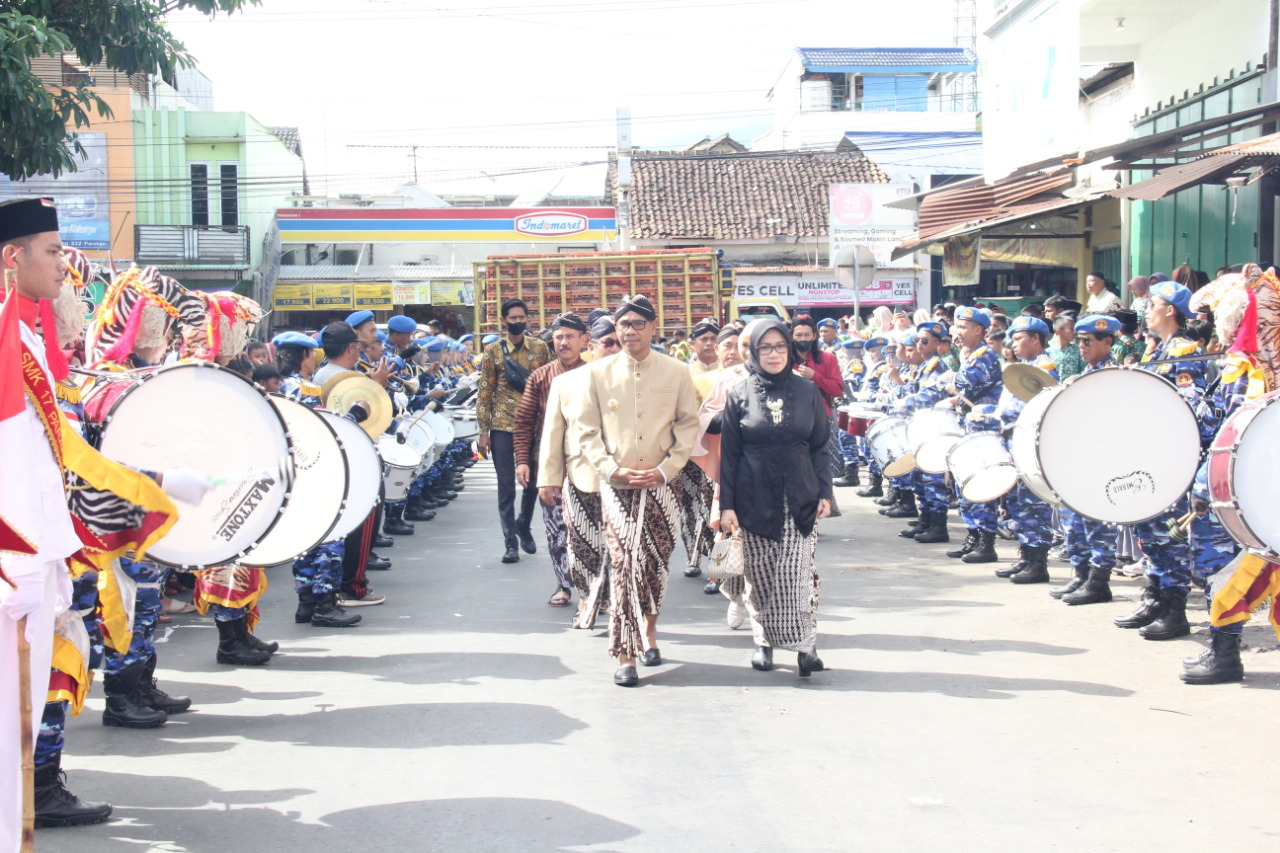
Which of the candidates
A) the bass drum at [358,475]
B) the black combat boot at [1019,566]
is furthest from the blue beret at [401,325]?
the black combat boot at [1019,566]

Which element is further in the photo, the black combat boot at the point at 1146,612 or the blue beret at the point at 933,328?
the blue beret at the point at 933,328

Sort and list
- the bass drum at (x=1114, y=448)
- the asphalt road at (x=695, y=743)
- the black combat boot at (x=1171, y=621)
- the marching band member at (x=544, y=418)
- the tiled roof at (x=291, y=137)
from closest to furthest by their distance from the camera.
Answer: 1. the asphalt road at (x=695, y=743)
2. the bass drum at (x=1114, y=448)
3. the black combat boot at (x=1171, y=621)
4. the marching band member at (x=544, y=418)
5. the tiled roof at (x=291, y=137)

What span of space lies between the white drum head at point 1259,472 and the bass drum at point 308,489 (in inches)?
165

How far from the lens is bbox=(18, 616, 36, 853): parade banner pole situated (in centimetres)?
414

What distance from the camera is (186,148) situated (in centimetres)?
4150

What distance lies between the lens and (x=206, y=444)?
18.0 feet

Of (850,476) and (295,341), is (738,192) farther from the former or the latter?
(295,341)

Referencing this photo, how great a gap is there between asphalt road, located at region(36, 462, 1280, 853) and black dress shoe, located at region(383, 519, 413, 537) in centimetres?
448

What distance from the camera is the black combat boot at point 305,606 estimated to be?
28.9ft

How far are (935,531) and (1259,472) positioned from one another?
6.30 metres

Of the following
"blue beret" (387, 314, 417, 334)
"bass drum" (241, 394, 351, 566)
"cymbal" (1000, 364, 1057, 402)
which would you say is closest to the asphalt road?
"bass drum" (241, 394, 351, 566)

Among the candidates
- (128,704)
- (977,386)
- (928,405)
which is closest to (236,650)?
(128,704)

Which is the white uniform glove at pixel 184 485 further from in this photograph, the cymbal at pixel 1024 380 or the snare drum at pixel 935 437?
the snare drum at pixel 935 437

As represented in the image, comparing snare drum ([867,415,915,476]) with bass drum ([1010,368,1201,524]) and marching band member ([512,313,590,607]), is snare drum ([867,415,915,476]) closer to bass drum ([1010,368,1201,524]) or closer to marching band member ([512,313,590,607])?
marching band member ([512,313,590,607])
